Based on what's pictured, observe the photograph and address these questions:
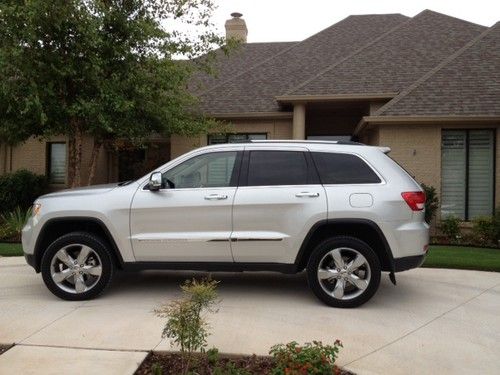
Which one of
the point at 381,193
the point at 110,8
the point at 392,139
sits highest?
the point at 110,8

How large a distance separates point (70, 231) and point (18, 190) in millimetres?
10773

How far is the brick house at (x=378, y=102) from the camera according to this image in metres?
12.6

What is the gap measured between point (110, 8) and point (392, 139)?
26.0 feet

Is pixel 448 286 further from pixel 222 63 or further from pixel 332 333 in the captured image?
pixel 222 63

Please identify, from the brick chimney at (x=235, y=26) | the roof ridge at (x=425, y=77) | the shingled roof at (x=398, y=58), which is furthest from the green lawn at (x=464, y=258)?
the brick chimney at (x=235, y=26)

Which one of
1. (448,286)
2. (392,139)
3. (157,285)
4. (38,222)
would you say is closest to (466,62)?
(392,139)

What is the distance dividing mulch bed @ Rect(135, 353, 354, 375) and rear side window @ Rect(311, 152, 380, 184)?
95.9 inches

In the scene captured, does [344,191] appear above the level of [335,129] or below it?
below

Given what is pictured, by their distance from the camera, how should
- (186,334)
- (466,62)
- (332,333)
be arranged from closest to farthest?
(186,334) < (332,333) < (466,62)

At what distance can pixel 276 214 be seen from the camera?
5.55 m

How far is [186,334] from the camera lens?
11.7 ft

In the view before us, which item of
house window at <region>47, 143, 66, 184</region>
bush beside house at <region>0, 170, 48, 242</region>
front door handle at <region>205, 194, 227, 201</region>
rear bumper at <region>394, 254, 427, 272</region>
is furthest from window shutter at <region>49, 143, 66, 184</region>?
rear bumper at <region>394, 254, 427, 272</region>

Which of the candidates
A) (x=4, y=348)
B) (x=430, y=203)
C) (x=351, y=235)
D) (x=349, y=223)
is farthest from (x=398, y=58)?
(x=4, y=348)

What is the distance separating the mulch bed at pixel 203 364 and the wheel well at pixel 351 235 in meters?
1.80
